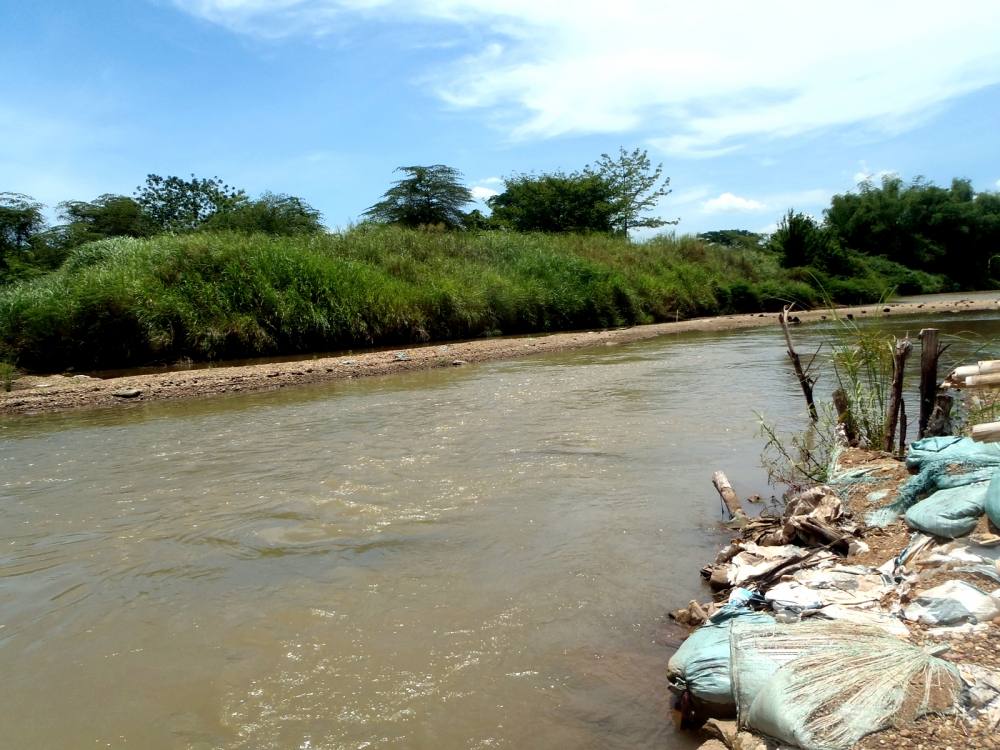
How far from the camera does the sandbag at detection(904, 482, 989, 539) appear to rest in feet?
9.84

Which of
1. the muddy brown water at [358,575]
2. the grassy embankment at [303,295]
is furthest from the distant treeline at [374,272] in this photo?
the muddy brown water at [358,575]

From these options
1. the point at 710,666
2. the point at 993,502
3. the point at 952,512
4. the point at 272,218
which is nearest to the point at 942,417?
the point at 952,512

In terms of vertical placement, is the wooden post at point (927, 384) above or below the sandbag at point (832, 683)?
above

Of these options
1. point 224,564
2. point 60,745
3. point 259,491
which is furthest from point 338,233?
point 60,745

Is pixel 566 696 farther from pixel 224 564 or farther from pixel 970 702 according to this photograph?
pixel 224 564

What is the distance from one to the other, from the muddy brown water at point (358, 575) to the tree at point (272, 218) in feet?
50.5

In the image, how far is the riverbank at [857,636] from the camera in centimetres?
199

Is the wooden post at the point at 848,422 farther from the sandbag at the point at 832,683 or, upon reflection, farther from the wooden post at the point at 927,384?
the sandbag at the point at 832,683

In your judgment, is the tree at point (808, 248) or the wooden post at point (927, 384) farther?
the tree at point (808, 248)

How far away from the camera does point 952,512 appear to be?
3.06 metres

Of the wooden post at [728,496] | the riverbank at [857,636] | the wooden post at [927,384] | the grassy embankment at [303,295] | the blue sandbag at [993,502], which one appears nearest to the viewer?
the riverbank at [857,636]

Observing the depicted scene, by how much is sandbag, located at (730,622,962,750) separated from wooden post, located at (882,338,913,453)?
8.64ft

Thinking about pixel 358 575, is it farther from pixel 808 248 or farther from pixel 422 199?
pixel 808 248

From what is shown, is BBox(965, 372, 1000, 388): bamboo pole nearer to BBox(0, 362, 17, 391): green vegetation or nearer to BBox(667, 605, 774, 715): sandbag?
BBox(667, 605, 774, 715): sandbag
